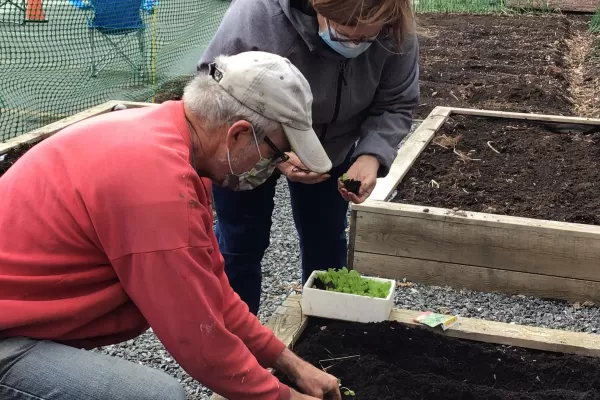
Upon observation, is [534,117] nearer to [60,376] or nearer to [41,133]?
[41,133]

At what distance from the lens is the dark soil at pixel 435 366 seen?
2.45 meters

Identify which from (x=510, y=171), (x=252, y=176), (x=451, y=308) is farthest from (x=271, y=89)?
(x=510, y=171)

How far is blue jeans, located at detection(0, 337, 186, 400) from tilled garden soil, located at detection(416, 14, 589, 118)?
3.74 m

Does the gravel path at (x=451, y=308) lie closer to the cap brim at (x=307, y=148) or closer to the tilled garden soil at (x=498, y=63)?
the cap brim at (x=307, y=148)

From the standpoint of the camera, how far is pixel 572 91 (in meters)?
8.05

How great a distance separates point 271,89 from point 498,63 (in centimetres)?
765

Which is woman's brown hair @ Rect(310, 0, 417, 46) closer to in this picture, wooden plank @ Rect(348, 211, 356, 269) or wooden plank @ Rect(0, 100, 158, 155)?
wooden plank @ Rect(348, 211, 356, 269)

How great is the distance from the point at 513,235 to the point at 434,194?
82 centimetres

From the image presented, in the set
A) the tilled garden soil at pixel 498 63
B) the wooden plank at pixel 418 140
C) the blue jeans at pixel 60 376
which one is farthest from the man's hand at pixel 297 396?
the tilled garden soil at pixel 498 63

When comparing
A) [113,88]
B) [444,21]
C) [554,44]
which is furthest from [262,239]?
[444,21]

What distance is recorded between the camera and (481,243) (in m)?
3.64

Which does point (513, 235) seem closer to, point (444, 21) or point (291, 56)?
point (291, 56)

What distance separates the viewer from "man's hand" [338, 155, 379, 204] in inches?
104

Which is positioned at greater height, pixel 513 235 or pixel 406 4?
pixel 406 4
